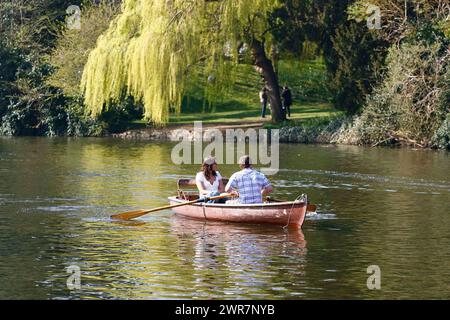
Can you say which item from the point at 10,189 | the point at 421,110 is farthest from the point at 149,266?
the point at 421,110

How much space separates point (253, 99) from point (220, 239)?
136ft

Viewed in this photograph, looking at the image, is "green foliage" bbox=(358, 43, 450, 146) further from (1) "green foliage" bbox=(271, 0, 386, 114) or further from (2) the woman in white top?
(2) the woman in white top

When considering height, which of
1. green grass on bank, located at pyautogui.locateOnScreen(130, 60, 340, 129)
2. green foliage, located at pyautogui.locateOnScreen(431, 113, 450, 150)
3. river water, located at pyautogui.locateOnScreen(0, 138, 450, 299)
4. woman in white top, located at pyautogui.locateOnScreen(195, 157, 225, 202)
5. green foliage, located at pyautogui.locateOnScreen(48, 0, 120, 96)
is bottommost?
river water, located at pyautogui.locateOnScreen(0, 138, 450, 299)

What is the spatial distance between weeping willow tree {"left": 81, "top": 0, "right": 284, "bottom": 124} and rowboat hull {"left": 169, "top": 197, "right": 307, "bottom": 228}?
81.3 feet

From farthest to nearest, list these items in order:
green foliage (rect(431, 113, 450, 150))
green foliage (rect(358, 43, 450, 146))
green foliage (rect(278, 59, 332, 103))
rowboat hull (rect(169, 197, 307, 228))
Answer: green foliage (rect(278, 59, 332, 103)) < green foliage (rect(358, 43, 450, 146)) < green foliage (rect(431, 113, 450, 150)) < rowboat hull (rect(169, 197, 307, 228))

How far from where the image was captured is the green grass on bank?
61.3m

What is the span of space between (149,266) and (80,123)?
4286 centimetres

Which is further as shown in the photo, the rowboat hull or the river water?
the rowboat hull

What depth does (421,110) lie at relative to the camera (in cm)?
5066

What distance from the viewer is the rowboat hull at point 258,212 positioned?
2633 cm

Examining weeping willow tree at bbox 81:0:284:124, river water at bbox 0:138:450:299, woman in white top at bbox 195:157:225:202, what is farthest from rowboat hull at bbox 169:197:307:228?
weeping willow tree at bbox 81:0:284:124

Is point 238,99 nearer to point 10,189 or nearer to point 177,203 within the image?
point 10,189

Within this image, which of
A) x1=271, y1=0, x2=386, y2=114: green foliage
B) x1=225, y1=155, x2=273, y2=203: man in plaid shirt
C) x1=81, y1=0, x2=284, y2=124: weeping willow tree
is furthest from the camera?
x1=271, y1=0, x2=386, y2=114: green foliage

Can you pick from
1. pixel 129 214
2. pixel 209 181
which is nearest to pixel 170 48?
pixel 209 181
